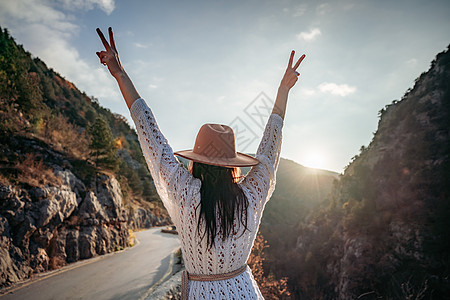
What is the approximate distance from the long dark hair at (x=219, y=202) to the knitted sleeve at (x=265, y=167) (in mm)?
118

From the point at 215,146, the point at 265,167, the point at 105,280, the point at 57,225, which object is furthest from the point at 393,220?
the point at 57,225

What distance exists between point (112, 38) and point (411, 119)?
87.2ft

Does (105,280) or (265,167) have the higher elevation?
(265,167)

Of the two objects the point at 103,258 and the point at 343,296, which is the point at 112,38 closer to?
the point at 103,258

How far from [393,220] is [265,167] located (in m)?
19.4

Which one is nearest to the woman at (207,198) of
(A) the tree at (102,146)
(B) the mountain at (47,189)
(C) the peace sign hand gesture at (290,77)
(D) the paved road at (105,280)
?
(C) the peace sign hand gesture at (290,77)

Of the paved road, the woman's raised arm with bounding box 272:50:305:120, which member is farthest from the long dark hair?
the paved road

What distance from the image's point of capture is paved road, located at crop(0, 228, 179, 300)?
20.6 ft

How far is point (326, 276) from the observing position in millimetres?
17703

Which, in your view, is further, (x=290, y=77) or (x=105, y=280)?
(x=105, y=280)

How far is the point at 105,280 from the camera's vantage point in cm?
748

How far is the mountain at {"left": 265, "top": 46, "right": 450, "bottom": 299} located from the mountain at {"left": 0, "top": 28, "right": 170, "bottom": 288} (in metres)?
12.0

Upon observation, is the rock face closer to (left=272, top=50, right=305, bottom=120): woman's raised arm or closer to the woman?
the woman

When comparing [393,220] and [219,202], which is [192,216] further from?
[393,220]
